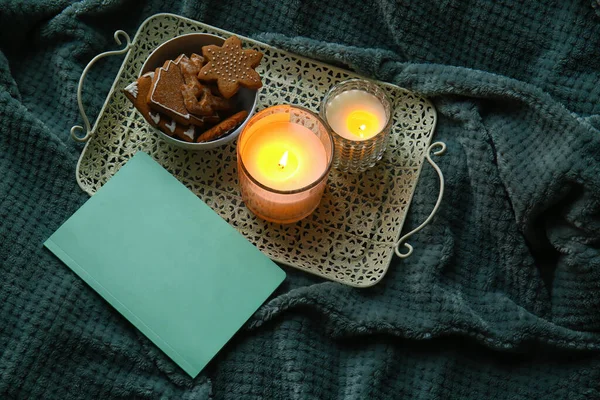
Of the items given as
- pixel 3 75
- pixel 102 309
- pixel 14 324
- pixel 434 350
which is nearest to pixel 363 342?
pixel 434 350

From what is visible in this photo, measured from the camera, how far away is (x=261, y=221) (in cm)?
104

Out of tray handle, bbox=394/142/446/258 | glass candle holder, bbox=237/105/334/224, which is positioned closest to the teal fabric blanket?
tray handle, bbox=394/142/446/258

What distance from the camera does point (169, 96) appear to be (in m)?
0.96

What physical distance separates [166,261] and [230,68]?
30cm

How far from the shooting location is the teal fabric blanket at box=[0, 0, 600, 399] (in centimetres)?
97

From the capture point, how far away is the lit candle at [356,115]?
1017 millimetres

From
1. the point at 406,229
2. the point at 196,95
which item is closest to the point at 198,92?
the point at 196,95

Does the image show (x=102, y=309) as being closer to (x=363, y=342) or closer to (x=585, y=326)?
(x=363, y=342)

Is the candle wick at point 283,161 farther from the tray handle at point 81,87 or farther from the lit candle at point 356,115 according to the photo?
the tray handle at point 81,87

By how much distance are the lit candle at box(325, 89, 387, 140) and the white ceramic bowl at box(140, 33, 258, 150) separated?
0.41 feet

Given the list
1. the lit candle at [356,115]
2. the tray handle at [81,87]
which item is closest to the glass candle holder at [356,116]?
the lit candle at [356,115]

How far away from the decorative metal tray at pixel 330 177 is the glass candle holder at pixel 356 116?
4 centimetres

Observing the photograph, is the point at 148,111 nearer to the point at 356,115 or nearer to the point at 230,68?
the point at 230,68

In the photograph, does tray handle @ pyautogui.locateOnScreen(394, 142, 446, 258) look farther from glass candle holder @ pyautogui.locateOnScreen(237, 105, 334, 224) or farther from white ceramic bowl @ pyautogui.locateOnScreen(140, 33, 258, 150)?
white ceramic bowl @ pyautogui.locateOnScreen(140, 33, 258, 150)
